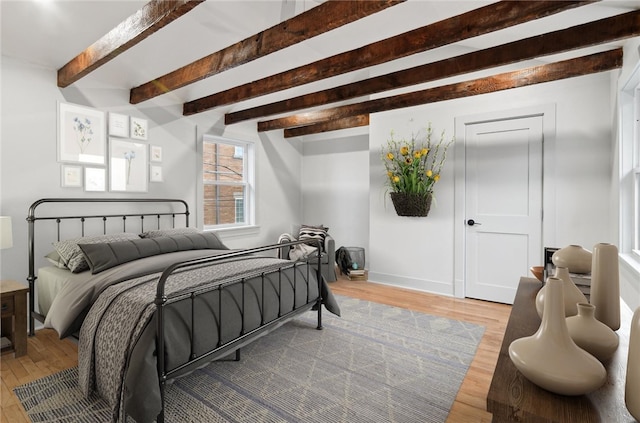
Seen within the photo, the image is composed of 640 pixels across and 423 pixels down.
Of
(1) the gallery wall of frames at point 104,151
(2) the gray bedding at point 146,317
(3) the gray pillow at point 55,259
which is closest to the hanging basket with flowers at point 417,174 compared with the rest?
(2) the gray bedding at point 146,317

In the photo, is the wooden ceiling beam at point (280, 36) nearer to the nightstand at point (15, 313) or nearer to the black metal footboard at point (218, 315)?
the black metal footboard at point (218, 315)

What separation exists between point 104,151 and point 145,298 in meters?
2.19

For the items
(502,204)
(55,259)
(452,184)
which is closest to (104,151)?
(55,259)

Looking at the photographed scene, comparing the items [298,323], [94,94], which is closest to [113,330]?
[298,323]

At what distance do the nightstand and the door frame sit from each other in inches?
158

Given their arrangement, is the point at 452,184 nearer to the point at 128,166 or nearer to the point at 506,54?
the point at 506,54

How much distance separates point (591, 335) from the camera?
1.03 meters

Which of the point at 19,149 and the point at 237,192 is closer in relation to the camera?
the point at 19,149

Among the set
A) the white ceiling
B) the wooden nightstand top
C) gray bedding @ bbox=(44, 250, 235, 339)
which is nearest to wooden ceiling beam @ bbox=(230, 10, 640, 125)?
the white ceiling

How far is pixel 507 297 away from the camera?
3.65 meters

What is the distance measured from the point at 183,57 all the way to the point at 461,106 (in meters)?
3.00

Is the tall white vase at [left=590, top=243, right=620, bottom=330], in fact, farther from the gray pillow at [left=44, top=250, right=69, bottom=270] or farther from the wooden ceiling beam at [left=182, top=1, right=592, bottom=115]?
the gray pillow at [left=44, top=250, right=69, bottom=270]

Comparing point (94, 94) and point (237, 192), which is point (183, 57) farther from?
point (237, 192)

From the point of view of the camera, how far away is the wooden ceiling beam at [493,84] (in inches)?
109
